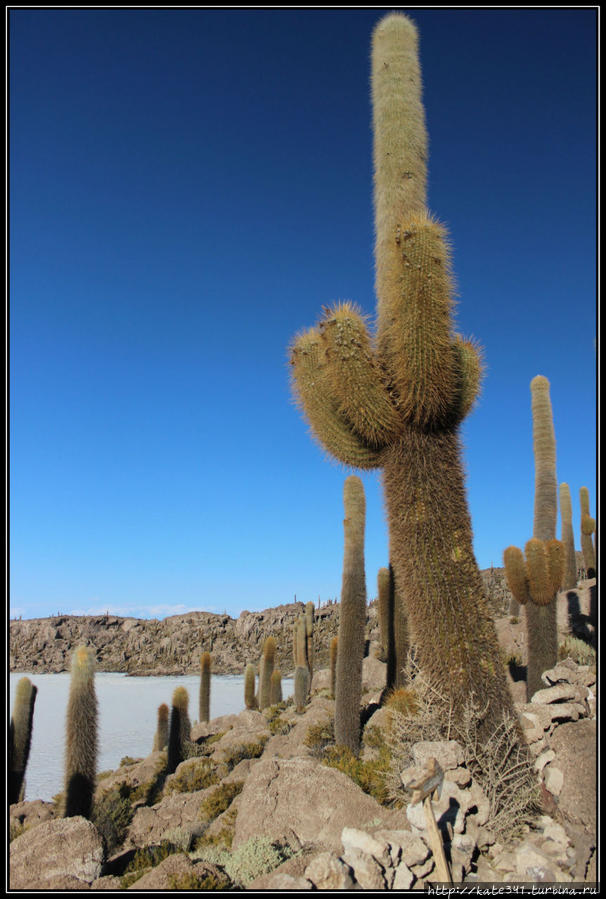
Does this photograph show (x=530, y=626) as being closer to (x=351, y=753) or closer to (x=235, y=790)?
(x=351, y=753)

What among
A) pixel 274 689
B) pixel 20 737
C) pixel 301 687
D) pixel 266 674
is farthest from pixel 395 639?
pixel 274 689

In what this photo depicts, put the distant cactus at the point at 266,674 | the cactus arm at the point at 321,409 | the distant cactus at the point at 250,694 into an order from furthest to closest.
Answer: the distant cactus at the point at 250,694 < the distant cactus at the point at 266,674 < the cactus arm at the point at 321,409

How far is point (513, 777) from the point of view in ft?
20.2

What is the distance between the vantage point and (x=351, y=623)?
42.6ft

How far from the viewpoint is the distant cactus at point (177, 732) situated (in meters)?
15.7

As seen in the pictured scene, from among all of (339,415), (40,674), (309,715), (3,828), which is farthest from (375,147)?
(40,674)

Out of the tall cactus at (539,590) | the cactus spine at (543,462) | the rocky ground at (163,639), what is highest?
the cactus spine at (543,462)

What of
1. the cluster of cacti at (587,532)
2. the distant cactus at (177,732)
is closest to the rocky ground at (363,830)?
the distant cactus at (177,732)

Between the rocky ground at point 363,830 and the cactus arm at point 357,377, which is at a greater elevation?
the cactus arm at point 357,377

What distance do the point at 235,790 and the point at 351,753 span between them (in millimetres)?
2361

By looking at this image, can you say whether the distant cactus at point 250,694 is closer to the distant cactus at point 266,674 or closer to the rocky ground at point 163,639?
the distant cactus at point 266,674

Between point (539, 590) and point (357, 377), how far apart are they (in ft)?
27.1

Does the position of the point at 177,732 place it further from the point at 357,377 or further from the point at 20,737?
the point at 357,377

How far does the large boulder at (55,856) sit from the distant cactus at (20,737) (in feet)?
24.0
